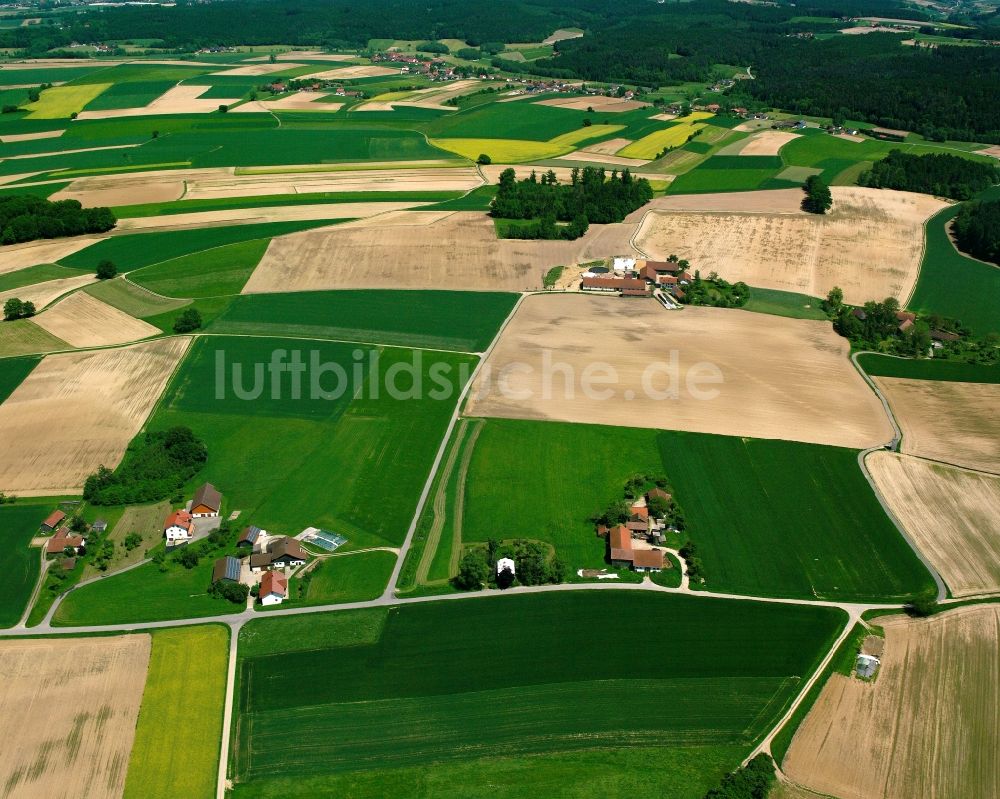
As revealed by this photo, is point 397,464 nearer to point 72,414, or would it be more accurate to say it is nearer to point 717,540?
point 717,540

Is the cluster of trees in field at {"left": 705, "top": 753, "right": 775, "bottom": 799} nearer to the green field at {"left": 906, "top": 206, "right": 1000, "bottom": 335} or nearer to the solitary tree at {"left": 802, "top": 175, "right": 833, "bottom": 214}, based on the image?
the green field at {"left": 906, "top": 206, "right": 1000, "bottom": 335}

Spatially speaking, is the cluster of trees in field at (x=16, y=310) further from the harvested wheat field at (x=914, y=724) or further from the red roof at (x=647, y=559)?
the harvested wheat field at (x=914, y=724)

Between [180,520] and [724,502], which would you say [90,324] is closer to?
[180,520]

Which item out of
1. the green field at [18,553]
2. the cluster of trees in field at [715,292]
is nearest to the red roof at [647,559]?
the green field at [18,553]

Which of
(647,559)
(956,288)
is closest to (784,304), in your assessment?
(956,288)

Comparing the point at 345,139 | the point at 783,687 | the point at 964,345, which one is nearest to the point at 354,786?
the point at 783,687

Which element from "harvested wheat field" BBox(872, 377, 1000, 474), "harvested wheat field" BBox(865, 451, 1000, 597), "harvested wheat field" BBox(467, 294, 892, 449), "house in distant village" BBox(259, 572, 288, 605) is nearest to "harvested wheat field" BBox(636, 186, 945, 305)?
"harvested wheat field" BBox(467, 294, 892, 449)
